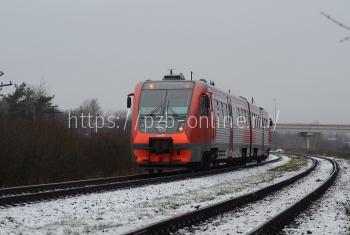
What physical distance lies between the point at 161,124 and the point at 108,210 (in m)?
9.25

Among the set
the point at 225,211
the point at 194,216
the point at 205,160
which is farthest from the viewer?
the point at 205,160

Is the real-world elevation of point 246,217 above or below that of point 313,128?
below

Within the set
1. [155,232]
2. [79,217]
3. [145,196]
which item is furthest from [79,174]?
[155,232]

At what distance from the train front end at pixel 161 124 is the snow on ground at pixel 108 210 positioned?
151 inches

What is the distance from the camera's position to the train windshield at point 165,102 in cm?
→ 1928

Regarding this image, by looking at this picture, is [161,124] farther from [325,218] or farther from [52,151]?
[325,218]

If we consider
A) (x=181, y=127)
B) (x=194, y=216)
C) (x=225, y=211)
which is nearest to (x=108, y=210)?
(x=194, y=216)

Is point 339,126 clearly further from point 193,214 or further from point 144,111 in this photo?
point 193,214

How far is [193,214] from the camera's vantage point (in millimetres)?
8664

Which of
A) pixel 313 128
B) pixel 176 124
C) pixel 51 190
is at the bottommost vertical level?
pixel 51 190

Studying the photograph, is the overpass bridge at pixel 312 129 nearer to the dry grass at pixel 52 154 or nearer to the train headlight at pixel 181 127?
the dry grass at pixel 52 154

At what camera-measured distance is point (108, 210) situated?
989 centimetres

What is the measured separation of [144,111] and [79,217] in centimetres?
1072

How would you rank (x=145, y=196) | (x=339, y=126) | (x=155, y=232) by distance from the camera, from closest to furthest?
(x=155, y=232)
(x=145, y=196)
(x=339, y=126)
